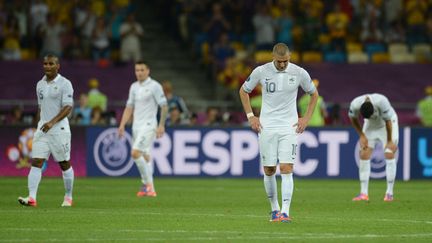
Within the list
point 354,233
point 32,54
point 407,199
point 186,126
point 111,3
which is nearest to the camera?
point 354,233

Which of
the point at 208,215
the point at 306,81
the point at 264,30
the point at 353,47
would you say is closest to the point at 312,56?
the point at 353,47

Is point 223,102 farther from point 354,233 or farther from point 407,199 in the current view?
point 354,233

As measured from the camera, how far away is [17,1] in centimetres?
3344

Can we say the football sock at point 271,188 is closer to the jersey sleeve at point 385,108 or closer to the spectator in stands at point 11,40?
the jersey sleeve at point 385,108

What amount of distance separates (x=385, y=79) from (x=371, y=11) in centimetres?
310

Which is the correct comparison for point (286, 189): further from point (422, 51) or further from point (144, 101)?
point (422, 51)

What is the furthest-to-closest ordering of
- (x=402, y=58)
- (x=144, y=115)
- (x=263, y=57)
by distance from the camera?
(x=402, y=58)
(x=263, y=57)
(x=144, y=115)

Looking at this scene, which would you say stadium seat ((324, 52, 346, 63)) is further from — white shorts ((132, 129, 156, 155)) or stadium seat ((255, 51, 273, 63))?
white shorts ((132, 129, 156, 155))

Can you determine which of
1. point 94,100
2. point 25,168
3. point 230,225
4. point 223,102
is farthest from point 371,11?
point 230,225

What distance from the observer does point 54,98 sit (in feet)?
58.7

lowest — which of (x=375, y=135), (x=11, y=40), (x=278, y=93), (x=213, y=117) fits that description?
(x=375, y=135)

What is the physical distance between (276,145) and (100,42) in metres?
18.6

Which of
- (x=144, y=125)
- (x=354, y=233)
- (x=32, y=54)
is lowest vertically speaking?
(x=354, y=233)

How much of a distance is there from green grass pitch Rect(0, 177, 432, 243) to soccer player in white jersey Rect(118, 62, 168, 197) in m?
0.60
